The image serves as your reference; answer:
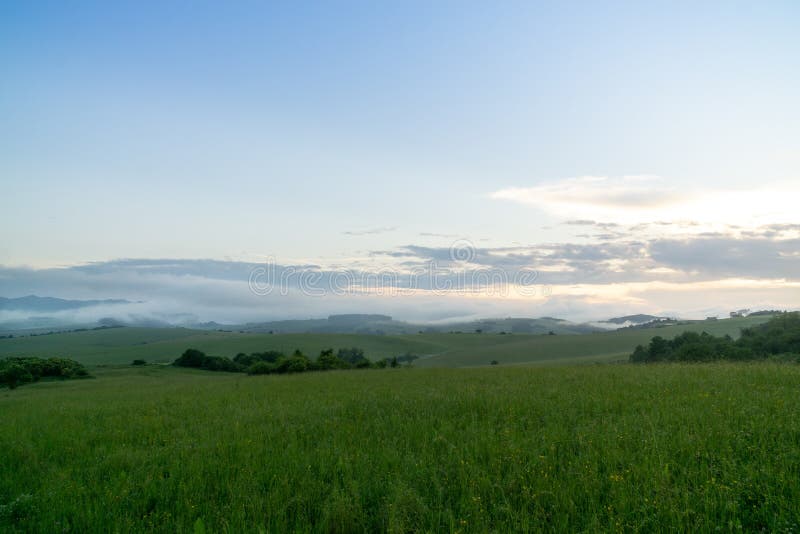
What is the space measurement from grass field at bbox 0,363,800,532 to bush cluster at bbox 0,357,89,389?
3491 centimetres

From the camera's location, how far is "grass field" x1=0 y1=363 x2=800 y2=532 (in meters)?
5.24

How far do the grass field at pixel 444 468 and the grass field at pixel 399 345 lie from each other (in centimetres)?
6756

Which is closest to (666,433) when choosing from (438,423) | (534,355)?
(438,423)

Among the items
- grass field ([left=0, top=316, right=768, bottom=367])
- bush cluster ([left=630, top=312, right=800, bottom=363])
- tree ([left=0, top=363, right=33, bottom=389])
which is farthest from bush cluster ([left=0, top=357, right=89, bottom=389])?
bush cluster ([left=630, top=312, right=800, bottom=363])

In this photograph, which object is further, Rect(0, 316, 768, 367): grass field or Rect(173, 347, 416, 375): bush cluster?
Rect(0, 316, 768, 367): grass field

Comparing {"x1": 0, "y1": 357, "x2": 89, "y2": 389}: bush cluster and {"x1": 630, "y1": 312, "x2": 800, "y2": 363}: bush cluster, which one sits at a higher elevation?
{"x1": 630, "y1": 312, "x2": 800, "y2": 363}: bush cluster

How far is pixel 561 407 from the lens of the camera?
404 inches

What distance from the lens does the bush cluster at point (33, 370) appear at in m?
37.2

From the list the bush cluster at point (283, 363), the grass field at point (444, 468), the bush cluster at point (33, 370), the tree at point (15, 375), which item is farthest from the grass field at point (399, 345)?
the grass field at point (444, 468)

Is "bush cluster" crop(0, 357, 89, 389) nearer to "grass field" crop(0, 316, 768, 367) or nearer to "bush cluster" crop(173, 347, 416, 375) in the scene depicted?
"bush cluster" crop(173, 347, 416, 375)

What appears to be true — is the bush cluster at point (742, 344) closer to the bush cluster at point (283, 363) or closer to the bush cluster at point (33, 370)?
the bush cluster at point (283, 363)

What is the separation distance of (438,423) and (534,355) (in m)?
81.8

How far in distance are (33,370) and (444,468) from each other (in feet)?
161

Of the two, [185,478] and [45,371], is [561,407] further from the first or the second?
[45,371]
